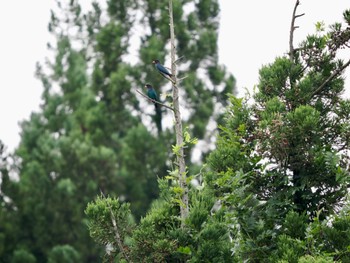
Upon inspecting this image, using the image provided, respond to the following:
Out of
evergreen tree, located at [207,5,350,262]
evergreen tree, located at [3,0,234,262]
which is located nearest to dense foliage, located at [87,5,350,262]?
evergreen tree, located at [207,5,350,262]

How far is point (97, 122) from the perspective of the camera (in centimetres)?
2919

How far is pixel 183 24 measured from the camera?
98.1 feet

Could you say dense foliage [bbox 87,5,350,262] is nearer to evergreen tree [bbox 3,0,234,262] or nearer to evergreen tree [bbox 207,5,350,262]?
evergreen tree [bbox 207,5,350,262]

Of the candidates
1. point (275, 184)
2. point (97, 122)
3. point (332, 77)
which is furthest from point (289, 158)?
point (97, 122)

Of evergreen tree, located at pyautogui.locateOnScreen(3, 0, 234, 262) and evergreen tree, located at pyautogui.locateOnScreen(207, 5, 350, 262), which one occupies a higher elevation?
evergreen tree, located at pyautogui.locateOnScreen(3, 0, 234, 262)

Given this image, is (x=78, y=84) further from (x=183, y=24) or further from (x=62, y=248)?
(x=62, y=248)

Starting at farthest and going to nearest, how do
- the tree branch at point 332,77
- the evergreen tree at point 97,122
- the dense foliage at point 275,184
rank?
the evergreen tree at point 97,122
the tree branch at point 332,77
the dense foliage at point 275,184

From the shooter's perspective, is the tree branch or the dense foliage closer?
the dense foliage

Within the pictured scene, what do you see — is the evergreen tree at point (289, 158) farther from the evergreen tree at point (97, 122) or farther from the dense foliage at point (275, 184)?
the evergreen tree at point (97, 122)

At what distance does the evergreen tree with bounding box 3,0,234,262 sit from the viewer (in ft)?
87.2

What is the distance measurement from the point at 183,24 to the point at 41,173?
7.90 metres

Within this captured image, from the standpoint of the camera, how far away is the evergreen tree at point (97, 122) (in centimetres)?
2659

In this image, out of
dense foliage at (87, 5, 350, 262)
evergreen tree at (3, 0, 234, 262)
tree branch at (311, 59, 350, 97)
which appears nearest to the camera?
dense foliage at (87, 5, 350, 262)

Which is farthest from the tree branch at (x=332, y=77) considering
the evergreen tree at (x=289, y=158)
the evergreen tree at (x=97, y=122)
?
the evergreen tree at (x=97, y=122)
